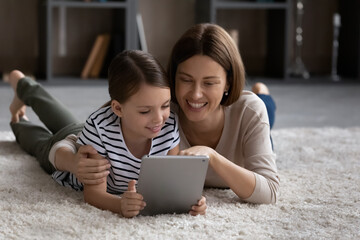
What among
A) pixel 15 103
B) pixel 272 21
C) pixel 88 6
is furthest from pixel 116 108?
Result: pixel 272 21

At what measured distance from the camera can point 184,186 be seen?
1327 mm

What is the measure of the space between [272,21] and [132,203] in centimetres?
304

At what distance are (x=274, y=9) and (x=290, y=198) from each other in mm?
2748

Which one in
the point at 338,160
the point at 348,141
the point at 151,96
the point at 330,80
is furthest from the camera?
the point at 330,80

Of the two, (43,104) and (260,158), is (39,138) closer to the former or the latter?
(43,104)

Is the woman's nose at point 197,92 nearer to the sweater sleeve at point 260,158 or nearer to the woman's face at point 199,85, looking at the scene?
the woman's face at point 199,85

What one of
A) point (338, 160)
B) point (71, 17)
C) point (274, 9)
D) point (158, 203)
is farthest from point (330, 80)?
point (158, 203)

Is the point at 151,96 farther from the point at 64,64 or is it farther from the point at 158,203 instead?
the point at 64,64

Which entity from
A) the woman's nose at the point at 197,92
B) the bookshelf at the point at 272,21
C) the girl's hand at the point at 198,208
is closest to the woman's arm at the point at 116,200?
the girl's hand at the point at 198,208

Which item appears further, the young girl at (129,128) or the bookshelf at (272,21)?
the bookshelf at (272,21)

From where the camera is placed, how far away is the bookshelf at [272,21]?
3820mm

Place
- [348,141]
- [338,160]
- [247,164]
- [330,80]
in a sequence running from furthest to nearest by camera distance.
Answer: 1. [330,80]
2. [348,141]
3. [338,160]
4. [247,164]

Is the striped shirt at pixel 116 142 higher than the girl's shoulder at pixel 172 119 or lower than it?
lower

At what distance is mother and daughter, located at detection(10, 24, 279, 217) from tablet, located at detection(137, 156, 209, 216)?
0.10 ft
